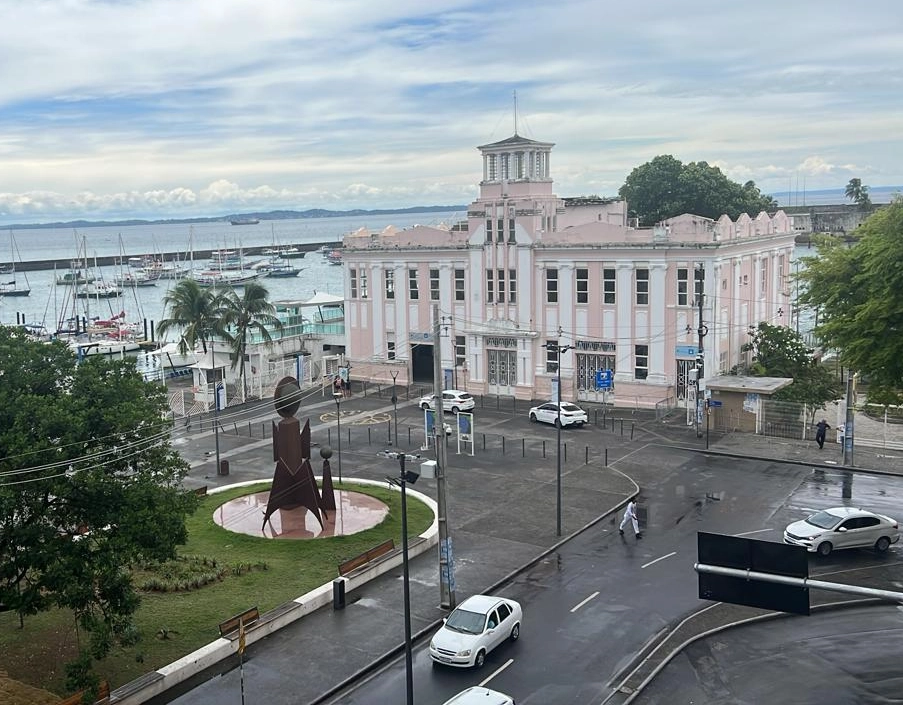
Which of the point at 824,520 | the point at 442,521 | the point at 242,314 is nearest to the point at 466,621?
the point at 442,521

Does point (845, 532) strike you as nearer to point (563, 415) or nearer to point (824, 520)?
point (824, 520)

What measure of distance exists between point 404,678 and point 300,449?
40.9 ft

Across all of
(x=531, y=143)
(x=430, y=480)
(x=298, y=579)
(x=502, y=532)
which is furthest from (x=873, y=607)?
(x=531, y=143)

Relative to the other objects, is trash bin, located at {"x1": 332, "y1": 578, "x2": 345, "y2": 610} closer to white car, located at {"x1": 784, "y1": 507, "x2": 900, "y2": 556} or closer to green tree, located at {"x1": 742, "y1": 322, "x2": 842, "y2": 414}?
white car, located at {"x1": 784, "y1": 507, "x2": 900, "y2": 556}

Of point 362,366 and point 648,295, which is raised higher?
point 648,295

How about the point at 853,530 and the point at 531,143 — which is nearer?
the point at 853,530

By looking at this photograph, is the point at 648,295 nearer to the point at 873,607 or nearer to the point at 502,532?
the point at 502,532

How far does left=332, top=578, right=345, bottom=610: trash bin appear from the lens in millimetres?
23922

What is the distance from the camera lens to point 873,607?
A: 2342 cm

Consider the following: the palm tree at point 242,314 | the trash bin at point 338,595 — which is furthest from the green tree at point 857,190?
the trash bin at point 338,595

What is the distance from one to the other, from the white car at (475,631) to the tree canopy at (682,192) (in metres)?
64.2

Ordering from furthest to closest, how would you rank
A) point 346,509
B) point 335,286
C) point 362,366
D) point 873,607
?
point 335,286 → point 362,366 → point 346,509 → point 873,607

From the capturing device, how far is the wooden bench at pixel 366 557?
2519 centimetres

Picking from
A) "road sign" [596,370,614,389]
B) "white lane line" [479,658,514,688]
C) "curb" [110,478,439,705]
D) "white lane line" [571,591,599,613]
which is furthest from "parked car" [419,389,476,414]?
"white lane line" [479,658,514,688]
